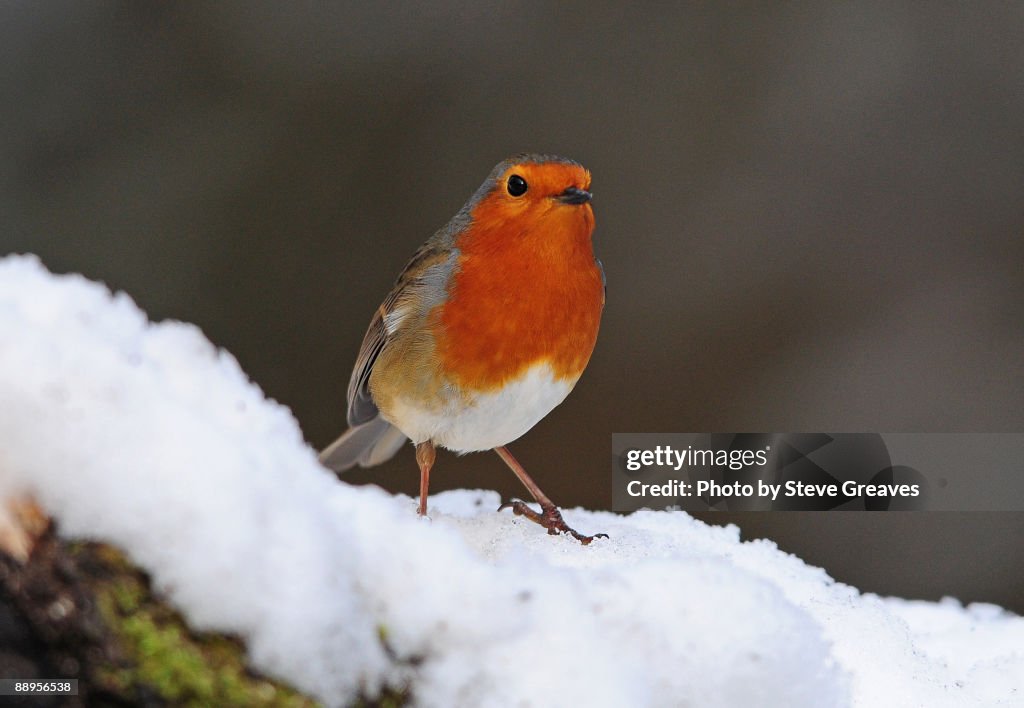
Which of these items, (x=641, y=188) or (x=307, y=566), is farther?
(x=641, y=188)

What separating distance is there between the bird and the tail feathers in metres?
0.51

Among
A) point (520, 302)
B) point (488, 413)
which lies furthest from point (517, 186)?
point (488, 413)

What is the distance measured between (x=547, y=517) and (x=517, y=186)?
2.56 feet

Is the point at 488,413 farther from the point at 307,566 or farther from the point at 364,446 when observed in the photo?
the point at 307,566

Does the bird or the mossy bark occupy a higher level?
the bird

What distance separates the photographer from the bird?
214 centimetres

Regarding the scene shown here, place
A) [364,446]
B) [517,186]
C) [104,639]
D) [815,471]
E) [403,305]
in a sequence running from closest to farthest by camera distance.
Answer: [104,639] → [517,186] → [403,305] → [364,446] → [815,471]

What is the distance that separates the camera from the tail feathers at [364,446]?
2857 mm

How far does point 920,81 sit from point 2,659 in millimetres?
4481

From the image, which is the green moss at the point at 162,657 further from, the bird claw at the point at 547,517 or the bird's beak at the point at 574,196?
the bird's beak at the point at 574,196

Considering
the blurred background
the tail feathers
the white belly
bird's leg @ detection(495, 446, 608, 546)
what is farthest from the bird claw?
the blurred background

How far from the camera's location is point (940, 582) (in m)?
4.25

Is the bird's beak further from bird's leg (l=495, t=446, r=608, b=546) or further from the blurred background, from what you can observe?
the blurred background

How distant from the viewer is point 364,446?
2.89 meters
